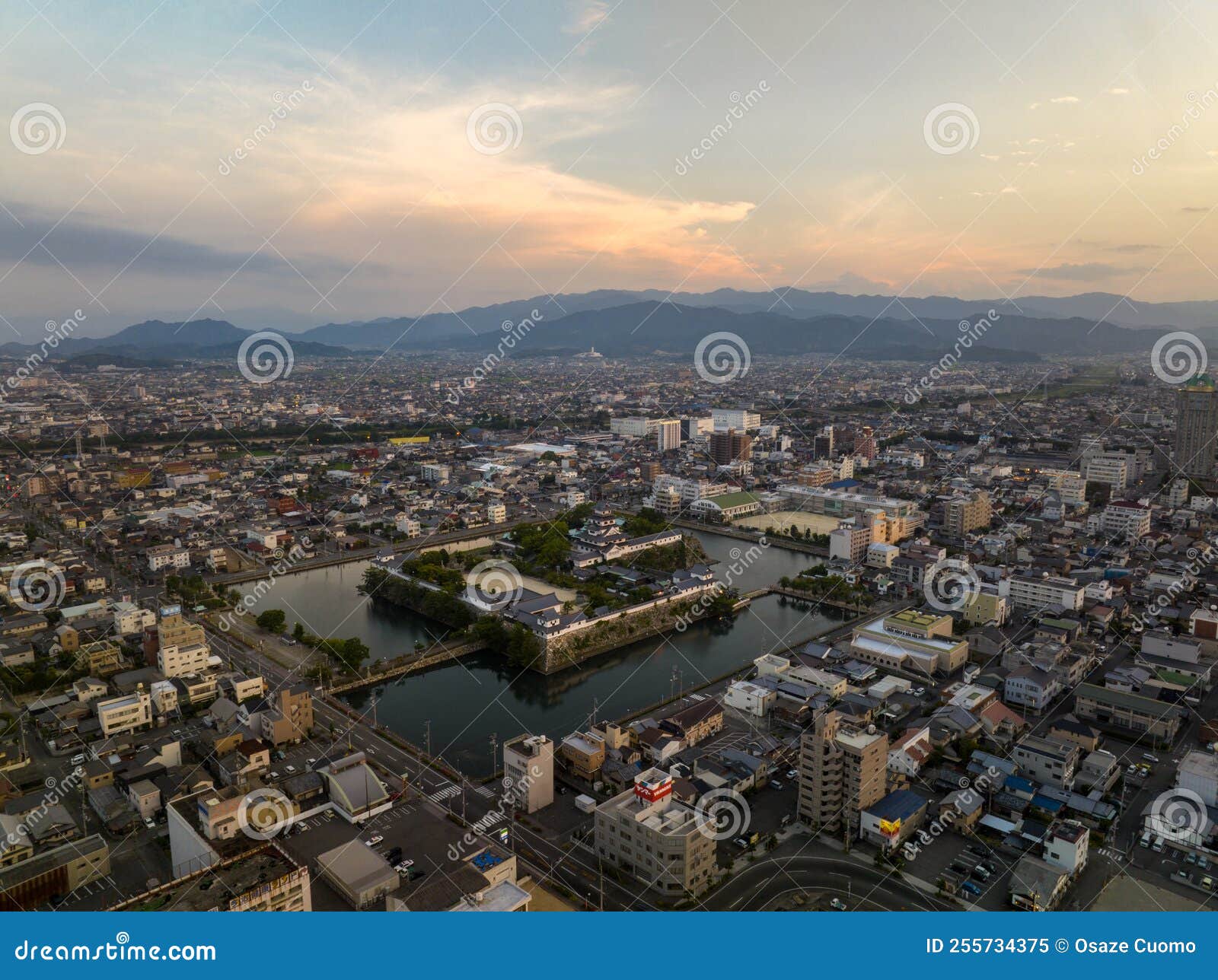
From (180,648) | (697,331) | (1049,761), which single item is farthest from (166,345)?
(1049,761)

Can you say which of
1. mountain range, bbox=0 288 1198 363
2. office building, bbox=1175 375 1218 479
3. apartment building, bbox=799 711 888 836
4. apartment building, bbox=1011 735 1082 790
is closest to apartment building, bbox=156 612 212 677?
apartment building, bbox=799 711 888 836

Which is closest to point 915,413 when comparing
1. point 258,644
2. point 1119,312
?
point 258,644

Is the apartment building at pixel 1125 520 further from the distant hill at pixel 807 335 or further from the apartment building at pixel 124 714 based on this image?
the distant hill at pixel 807 335

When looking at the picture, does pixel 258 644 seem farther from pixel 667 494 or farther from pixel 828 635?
pixel 667 494

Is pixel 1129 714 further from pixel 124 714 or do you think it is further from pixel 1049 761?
pixel 124 714

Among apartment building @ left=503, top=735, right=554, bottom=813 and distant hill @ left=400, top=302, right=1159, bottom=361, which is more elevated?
distant hill @ left=400, top=302, right=1159, bottom=361

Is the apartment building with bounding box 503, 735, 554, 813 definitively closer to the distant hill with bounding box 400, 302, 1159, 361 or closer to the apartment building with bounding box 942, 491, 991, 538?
the apartment building with bounding box 942, 491, 991, 538
